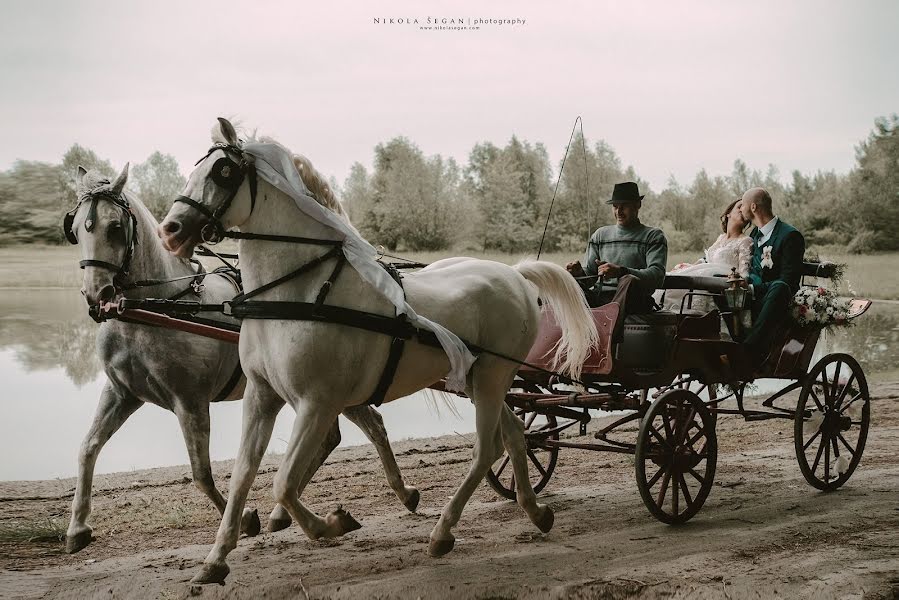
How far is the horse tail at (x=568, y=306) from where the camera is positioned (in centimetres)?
467

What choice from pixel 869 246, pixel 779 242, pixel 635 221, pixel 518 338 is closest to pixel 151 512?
pixel 518 338

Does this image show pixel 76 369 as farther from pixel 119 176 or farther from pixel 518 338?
pixel 518 338

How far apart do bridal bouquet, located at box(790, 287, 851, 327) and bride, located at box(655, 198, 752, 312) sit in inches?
15.5

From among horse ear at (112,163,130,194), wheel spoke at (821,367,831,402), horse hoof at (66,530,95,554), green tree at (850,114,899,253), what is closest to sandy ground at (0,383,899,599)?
horse hoof at (66,530,95,554)

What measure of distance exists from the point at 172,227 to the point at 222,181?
28 centimetres

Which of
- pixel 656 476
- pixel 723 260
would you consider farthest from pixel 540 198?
pixel 656 476

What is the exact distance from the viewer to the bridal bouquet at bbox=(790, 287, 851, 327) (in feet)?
18.2

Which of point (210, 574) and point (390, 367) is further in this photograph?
point (390, 367)

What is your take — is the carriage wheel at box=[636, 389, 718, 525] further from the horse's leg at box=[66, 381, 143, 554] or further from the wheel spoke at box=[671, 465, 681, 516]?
the horse's leg at box=[66, 381, 143, 554]

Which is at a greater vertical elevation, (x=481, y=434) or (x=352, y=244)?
(x=352, y=244)

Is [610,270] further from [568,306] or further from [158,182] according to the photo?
[158,182]

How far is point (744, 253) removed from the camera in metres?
6.21

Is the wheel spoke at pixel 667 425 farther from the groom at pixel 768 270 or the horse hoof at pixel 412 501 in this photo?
the horse hoof at pixel 412 501

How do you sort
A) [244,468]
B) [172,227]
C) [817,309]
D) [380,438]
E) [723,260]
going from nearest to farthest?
1. [172,227]
2. [244,468]
3. [380,438]
4. [817,309]
5. [723,260]
